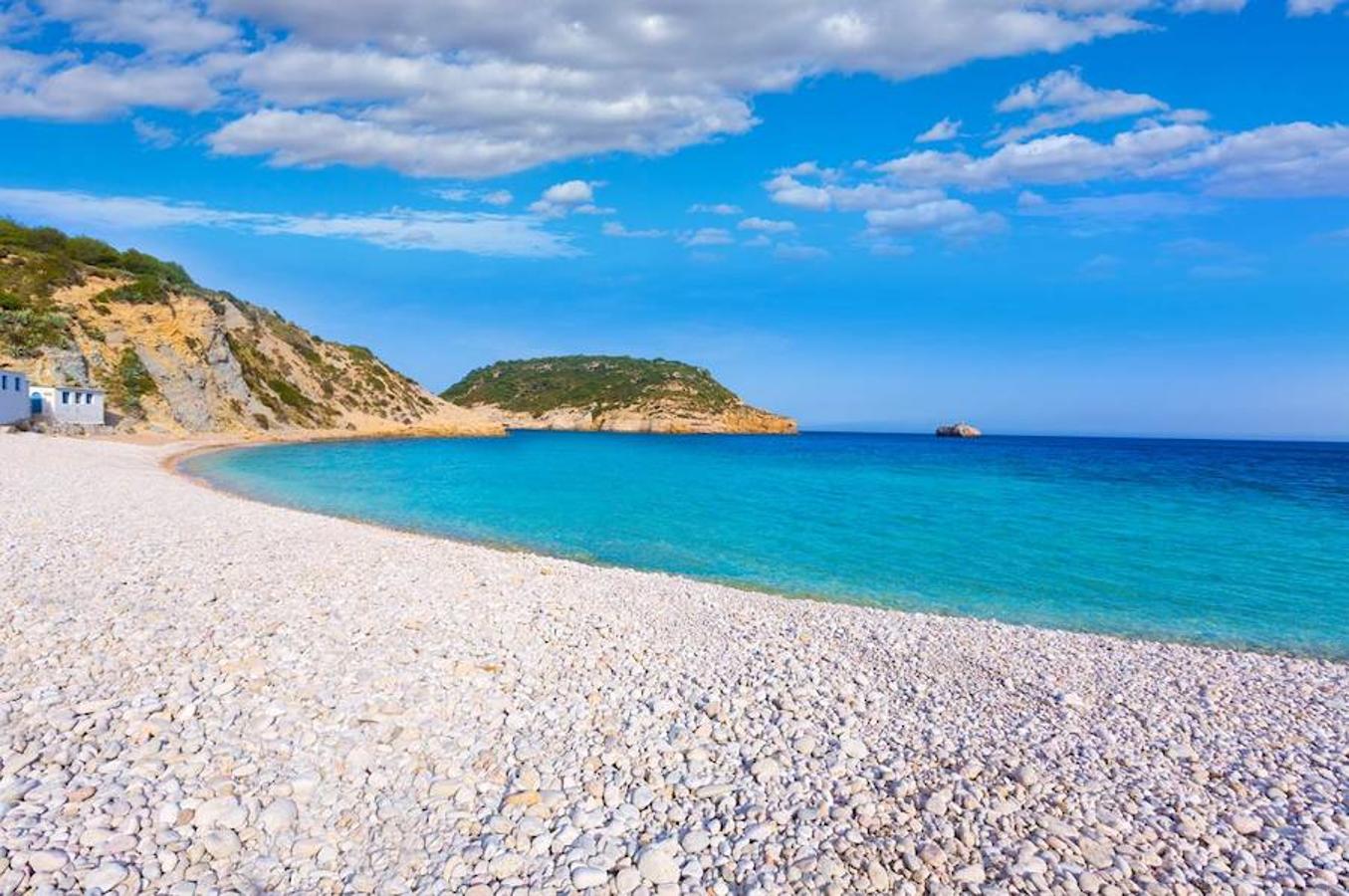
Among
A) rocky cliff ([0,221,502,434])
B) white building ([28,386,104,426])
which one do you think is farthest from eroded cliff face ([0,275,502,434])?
white building ([28,386,104,426])

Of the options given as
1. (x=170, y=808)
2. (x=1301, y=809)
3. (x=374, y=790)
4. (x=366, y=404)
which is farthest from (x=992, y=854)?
(x=366, y=404)

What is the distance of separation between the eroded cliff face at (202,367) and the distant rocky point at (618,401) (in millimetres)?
54770

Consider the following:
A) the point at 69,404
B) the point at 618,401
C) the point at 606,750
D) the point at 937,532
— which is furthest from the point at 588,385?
the point at 606,750

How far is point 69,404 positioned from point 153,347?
12.0 meters

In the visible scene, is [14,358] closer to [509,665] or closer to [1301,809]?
[509,665]

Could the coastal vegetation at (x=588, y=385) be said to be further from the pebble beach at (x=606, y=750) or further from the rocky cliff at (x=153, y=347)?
the pebble beach at (x=606, y=750)

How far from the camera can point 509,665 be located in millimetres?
8547

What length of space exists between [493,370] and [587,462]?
→ 136 m

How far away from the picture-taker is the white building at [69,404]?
44188mm

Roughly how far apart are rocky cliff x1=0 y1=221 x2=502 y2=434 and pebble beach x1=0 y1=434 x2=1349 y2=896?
4886cm

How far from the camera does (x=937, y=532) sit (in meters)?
24.5

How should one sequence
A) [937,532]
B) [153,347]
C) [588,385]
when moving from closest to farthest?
[937,532] → [153,347] → [588,385]

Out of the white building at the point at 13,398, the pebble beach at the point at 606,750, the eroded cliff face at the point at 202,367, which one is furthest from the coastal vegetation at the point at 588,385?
the pebble beach at the point at 606,750

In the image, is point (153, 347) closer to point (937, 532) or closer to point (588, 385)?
point (937, 532)
